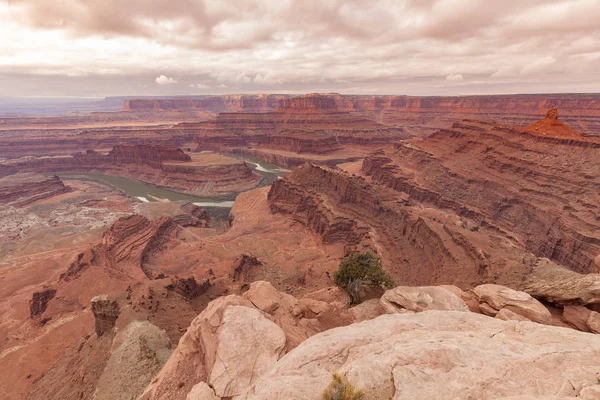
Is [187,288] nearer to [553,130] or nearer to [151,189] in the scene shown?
[151,189]

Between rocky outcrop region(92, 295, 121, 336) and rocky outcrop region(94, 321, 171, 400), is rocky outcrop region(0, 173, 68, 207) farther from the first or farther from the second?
rocky outcrop region(94, 321, 171, 400)

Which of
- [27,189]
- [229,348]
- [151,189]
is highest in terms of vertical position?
[229,348]

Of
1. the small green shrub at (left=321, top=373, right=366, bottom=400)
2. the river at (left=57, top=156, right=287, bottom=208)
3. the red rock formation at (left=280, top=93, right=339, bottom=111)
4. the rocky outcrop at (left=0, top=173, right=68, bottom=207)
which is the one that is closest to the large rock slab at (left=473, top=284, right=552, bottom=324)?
the small green shrub at (left=321, top=373, right=366, bottom=400)

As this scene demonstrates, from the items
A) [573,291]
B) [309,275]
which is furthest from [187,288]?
[573,291]

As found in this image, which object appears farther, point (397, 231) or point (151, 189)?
point (151, 189)

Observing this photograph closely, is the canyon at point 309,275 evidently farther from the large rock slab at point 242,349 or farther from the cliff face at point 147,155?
the cliff face at point 147,155

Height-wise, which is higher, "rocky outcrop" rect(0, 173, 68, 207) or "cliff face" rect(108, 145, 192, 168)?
"cliff face" rect(108, 145, 192, 168)

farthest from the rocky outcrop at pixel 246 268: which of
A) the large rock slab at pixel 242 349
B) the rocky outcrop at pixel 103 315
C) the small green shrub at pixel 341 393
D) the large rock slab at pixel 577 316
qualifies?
the small green shrub at pixel 341 393
